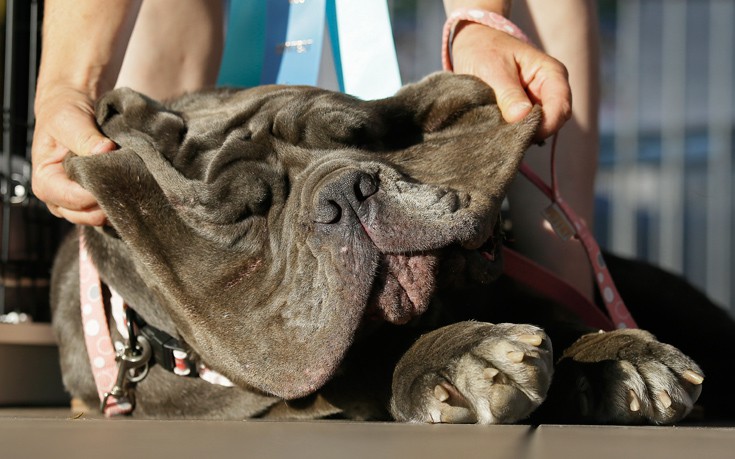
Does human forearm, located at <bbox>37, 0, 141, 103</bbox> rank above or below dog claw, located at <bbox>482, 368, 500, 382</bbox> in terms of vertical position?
above

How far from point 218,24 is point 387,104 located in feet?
4.19

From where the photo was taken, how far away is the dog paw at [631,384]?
1.67 m

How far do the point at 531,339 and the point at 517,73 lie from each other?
2.08 ft

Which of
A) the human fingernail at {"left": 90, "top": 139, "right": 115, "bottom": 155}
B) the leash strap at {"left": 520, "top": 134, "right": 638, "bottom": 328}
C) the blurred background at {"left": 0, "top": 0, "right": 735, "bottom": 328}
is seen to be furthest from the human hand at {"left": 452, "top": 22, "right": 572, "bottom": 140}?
the blurred background at {"left": 0, "top": 0, "right": 735, "bottom": 328}

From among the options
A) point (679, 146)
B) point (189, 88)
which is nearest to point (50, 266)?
point (189, 88)

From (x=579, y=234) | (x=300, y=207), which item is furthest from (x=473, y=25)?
(x=300, y=207)

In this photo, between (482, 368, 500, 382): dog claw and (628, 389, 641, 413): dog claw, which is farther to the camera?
(628, 389, 641, 413): dog claw

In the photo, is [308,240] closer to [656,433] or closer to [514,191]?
[656,433]

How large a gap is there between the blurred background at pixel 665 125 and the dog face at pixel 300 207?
3108 mm

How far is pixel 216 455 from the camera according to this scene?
3.68 ft

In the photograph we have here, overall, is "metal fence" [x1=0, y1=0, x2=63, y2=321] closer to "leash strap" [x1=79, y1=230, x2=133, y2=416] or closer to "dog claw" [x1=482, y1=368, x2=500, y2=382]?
"leash strap" [x1=79, y1=230, x2=133, y2=416]

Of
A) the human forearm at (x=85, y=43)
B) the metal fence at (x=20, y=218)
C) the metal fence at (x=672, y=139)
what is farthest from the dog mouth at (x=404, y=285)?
the metal fence at (x=672, y=139)

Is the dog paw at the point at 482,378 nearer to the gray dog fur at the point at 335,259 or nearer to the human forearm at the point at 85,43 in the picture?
the gray dog fur at the point at 335,259

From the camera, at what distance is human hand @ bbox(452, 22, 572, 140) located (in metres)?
1.83
